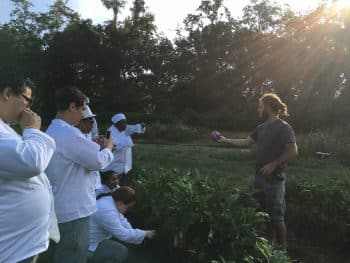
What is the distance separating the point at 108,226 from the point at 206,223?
913 millimetres

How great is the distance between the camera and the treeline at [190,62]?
35.4m

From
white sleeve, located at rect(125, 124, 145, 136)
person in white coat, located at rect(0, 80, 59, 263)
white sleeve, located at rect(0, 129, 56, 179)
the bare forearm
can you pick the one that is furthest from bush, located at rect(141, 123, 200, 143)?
Result: white sleeve, located at rect(0, 129, 56, 179)

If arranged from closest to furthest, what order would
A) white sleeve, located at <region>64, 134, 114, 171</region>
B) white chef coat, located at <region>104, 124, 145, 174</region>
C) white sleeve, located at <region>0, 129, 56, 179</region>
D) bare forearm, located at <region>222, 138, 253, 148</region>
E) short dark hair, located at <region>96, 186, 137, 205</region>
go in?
white sleeve, located at <region>0, 129, 56, 179</region>, white sleeve, located at <region>64, 134, 114, 171</region>, short dark hair, located at <region>96, 186, 137, 205</region>, bare forearm, located at <region>222, 138, 253, 148</region>, white chef coat, located at <region>104, 124, 145, 174</region>

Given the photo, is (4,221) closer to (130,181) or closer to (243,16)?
(130,181)

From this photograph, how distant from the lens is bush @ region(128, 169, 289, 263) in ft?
14.7

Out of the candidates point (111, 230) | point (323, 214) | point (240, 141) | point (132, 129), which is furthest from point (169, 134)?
point (111, 230)

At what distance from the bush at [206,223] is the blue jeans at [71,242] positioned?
1.16m

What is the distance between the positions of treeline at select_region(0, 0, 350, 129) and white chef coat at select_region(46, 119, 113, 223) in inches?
1174

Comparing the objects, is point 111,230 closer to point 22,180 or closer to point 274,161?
point 274,161

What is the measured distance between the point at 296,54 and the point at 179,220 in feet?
110

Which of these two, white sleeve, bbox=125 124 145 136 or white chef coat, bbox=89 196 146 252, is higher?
white sleeve, bbox=125 124 145 136

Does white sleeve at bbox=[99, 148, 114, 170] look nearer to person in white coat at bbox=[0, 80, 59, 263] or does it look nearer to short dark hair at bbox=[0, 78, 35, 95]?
person in white coat at bbox=[0, 80, 59, 263]

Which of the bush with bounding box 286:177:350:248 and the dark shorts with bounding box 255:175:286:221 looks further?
the bush with bounding box 286:177:350:248

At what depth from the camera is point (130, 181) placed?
780cm
